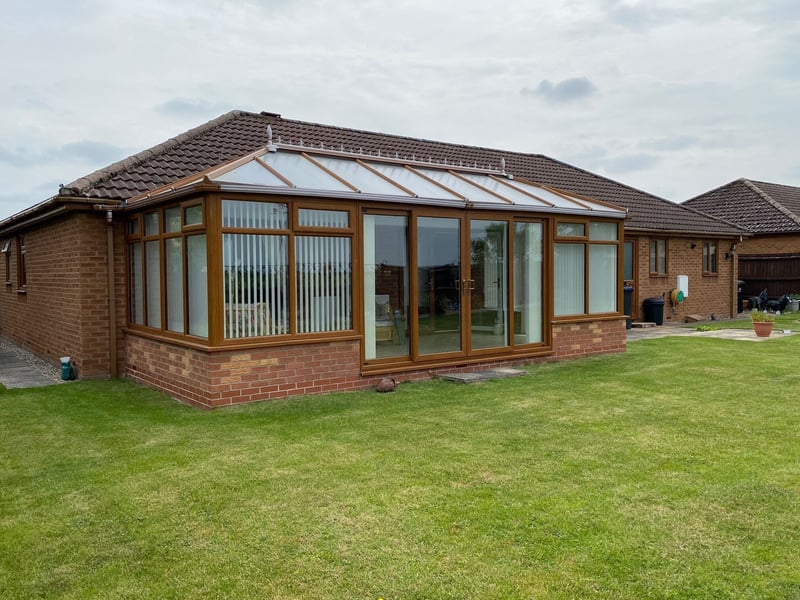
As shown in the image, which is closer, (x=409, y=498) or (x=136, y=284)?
(x=409, y=498)

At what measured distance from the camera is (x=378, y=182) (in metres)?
8.88

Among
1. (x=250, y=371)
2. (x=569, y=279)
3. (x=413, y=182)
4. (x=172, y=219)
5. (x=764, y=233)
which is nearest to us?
(x=250, y=371)

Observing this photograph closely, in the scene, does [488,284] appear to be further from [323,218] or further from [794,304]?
[794,304]

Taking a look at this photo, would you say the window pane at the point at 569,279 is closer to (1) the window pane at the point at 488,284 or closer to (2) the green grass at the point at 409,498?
(1) the window pane at the point at 488,284

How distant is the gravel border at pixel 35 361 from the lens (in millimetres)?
10204

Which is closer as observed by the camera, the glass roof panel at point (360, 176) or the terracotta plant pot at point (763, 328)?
the glass roof panel at point (360, 176)

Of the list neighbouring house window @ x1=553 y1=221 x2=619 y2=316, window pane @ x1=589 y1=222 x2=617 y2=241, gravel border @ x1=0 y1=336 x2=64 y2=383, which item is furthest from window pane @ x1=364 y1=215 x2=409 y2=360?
gravel border @ x1=0 y1=336 x2=64 y2=383

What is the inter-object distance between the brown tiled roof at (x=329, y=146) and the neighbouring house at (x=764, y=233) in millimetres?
4290

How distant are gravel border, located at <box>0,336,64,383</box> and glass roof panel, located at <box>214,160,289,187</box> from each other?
14.5ft

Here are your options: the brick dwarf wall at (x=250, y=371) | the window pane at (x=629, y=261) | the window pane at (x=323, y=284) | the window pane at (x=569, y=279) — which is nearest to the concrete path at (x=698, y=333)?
the window pane at (x=629, y=261)

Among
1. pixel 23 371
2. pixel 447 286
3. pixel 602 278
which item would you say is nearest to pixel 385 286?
pixel 447 286

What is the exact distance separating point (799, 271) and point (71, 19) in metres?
22.5

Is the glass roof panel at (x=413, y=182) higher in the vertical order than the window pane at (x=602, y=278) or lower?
higher

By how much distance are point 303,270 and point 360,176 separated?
1770 millimetres
